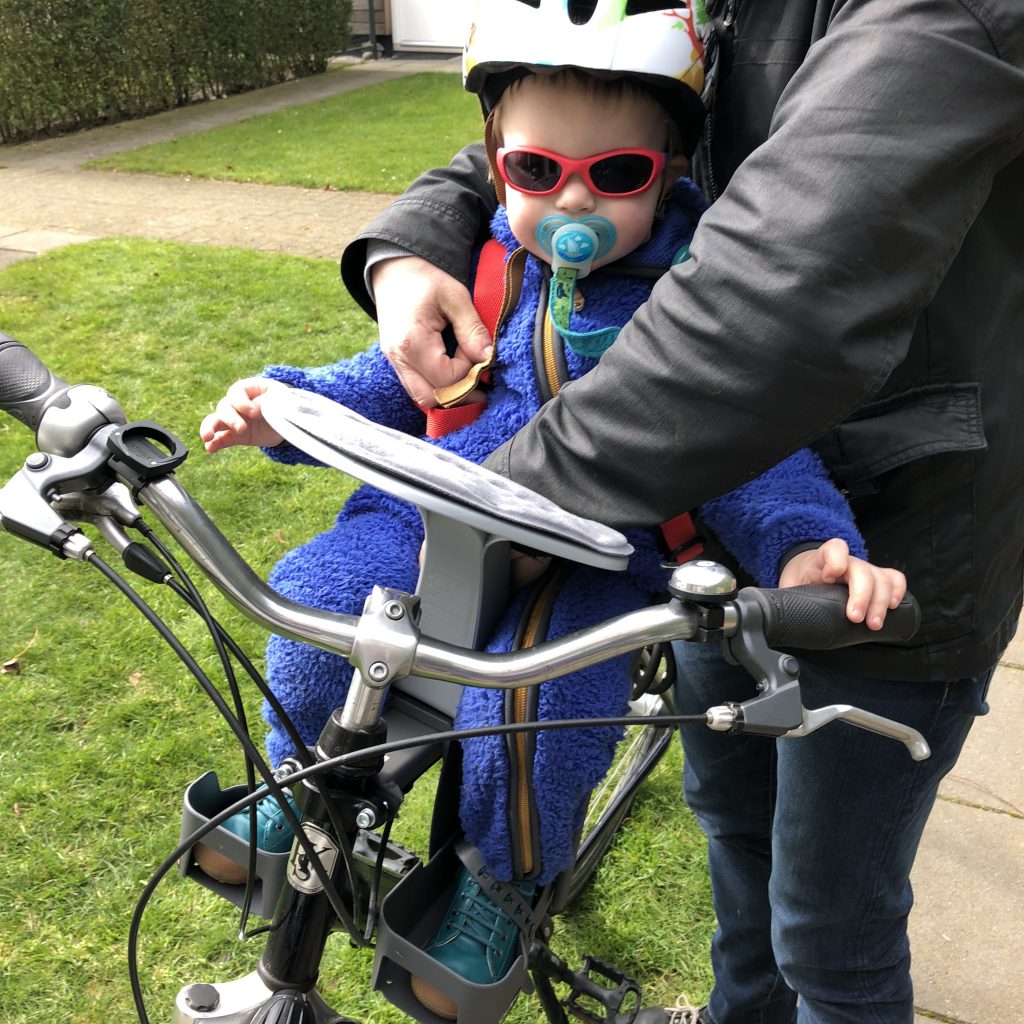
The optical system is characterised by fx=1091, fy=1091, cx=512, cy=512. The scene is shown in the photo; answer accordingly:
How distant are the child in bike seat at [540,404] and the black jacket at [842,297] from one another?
0.59 feet

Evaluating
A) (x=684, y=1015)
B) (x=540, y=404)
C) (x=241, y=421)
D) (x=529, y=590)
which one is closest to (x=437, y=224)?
(x=540, y=404)

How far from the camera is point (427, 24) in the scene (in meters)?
16.5

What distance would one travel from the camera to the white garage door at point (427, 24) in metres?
16.2

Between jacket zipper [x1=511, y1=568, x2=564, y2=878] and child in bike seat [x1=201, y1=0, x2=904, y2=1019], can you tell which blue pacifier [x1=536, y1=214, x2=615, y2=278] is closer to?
child in bike seat [x1=201, y1=0, x2=904, y2=1019]

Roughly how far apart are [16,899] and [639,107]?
95.9 inches

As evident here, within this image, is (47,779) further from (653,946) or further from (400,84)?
(400,84)

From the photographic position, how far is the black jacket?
1.03m

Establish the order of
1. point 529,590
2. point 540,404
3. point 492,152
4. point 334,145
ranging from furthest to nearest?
point 334,145, point 492,152, point 540,404, point 529,590

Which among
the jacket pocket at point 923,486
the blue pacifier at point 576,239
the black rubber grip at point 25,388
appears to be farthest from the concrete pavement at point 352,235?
the black rubber grip at point 25,388

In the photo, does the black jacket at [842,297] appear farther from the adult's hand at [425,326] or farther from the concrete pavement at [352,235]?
the concrete pavement at [352,235]

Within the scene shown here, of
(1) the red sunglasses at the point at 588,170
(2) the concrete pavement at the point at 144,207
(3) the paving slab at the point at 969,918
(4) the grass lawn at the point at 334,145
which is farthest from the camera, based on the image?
(4) the grass lawn at the point at 334,145

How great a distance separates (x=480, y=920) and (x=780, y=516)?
669 mm

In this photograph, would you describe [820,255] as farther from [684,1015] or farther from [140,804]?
[140,804]

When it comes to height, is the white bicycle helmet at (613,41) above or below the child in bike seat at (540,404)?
above
